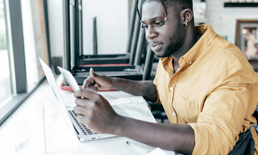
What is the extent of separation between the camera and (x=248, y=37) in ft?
14.1

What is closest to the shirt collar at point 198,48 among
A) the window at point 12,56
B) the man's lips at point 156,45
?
the man's lips at point 156,45

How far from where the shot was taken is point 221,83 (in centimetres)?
75

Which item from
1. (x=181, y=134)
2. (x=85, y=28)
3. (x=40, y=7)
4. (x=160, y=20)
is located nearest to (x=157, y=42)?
(x=160, y=20)

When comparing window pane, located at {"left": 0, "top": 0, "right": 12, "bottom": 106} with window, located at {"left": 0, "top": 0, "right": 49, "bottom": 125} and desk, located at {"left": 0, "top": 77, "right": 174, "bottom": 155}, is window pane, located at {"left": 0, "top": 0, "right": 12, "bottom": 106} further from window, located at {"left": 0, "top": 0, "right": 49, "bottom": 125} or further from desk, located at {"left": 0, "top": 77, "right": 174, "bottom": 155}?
desk, located at {"left": 0, "top": 77, "right": 174, "bottom": 155}

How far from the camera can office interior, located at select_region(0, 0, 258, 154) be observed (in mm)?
1448

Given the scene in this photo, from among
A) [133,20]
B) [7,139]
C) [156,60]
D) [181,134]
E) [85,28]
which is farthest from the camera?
[85,28]

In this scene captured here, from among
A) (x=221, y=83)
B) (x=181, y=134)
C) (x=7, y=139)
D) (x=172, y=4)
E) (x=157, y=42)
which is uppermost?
(x=172, y=4)

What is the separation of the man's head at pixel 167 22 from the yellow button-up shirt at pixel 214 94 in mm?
95

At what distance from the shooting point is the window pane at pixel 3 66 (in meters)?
1.64

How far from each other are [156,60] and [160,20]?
1.66m

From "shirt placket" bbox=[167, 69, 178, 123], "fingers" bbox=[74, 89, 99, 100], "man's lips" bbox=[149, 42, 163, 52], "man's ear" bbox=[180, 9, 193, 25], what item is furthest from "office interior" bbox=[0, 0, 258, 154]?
"man's ear" bbox=[180, 9, 193, 25]

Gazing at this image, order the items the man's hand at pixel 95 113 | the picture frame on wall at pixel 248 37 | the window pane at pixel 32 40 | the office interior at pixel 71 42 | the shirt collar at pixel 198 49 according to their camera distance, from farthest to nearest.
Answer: the picture frame on wall at pixel 248 37
the window pane at pixel 32 40
the office interior at pixel 71 42
the shirt collar at pixel 198 49
the man's hand at pixel 95 113

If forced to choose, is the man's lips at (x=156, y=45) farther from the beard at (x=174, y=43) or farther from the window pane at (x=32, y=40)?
the window pane at (x=32, y=40)

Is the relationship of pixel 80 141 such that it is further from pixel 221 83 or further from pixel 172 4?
pixel 172 4
